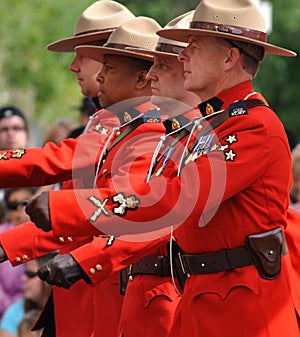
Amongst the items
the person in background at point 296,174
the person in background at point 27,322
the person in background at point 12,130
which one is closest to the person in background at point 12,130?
the person in background at point 12,130

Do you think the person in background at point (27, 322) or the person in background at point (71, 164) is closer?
the person in background at point (71, 164)

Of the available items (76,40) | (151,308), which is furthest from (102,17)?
(151,308)

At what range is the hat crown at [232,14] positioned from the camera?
6.09 meters

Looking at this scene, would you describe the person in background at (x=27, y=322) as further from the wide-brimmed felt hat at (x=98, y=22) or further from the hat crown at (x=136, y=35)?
the hat crown at (x=136, y=35)

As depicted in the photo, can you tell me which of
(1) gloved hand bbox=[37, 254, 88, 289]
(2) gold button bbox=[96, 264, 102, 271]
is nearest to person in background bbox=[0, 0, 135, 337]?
(2) gold button bbox=[96, 264, 102, 271]

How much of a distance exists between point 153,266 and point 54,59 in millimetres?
31374

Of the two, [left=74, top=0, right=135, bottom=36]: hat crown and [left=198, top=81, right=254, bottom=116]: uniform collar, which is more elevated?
[left=198, top=81, right=254, bottom=116]: uniform collar

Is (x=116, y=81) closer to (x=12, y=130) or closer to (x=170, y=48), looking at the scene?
(x=170, y=48)

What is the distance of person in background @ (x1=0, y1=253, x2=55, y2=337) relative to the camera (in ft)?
32.0

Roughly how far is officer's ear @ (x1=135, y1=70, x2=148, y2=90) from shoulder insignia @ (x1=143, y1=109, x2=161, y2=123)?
12.3 inches

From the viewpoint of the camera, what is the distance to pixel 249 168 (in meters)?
5.66

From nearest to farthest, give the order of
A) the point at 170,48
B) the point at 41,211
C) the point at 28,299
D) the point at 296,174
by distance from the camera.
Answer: the point at 41,211
the point at 170,48
the point at 28,299
the point at 296,174

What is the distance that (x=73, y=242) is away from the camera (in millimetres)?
7262

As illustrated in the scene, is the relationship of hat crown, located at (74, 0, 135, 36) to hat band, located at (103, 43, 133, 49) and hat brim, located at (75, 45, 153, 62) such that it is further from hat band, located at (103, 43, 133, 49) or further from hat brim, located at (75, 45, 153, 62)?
hat band, located at (103, 43, 133, 49)
